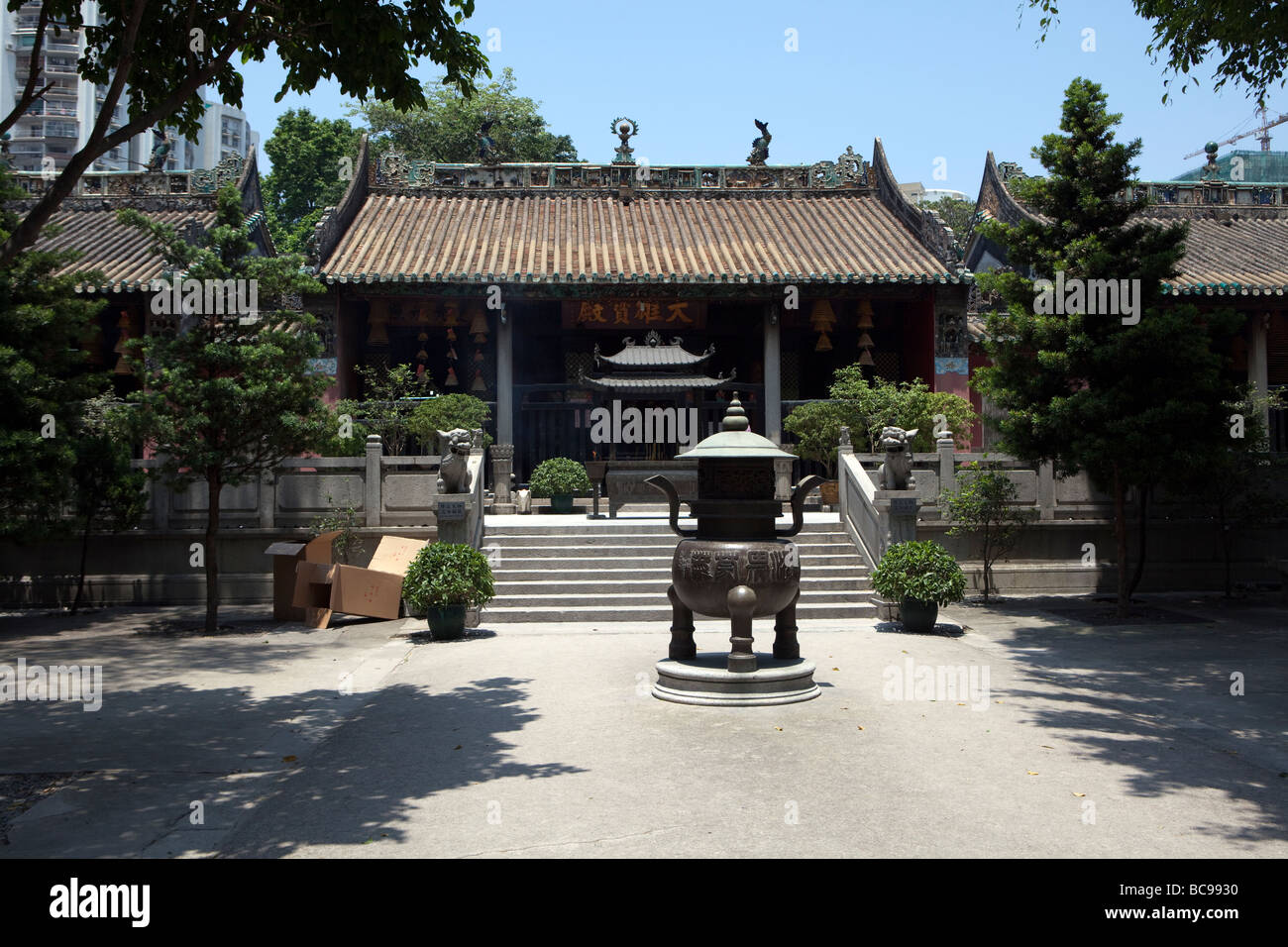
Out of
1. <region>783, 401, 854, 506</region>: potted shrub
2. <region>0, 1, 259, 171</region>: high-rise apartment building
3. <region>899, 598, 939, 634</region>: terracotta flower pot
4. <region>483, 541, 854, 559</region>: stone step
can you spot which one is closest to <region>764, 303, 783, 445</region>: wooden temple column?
<region>783, 401, 854, 506</region>: potted shrub

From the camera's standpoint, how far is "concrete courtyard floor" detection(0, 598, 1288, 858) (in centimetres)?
465

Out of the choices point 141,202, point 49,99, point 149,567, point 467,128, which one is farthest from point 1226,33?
point 49,99

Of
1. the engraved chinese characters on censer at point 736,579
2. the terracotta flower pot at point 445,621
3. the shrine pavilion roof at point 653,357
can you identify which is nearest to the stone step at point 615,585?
the terracotta flower pot at point 445,621

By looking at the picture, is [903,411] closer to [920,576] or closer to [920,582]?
[920,576]

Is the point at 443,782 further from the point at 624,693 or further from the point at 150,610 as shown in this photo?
the point at 150,610

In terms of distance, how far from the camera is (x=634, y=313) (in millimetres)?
19859

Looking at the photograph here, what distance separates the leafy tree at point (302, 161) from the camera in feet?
111

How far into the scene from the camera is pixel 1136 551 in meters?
13.9

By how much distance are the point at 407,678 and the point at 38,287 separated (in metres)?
7.22

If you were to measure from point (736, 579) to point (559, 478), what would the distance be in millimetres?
9478

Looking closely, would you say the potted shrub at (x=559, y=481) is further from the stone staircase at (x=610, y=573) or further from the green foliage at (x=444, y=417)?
the stone staircase at (x=610, y=573)

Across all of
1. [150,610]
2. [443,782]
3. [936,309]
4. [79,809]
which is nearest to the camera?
[79,809]

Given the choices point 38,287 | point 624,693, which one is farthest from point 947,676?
point 38,287

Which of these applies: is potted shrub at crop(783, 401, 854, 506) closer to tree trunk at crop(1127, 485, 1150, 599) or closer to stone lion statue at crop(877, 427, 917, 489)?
stone lion statue at crop(877, 427, 917, 489)
